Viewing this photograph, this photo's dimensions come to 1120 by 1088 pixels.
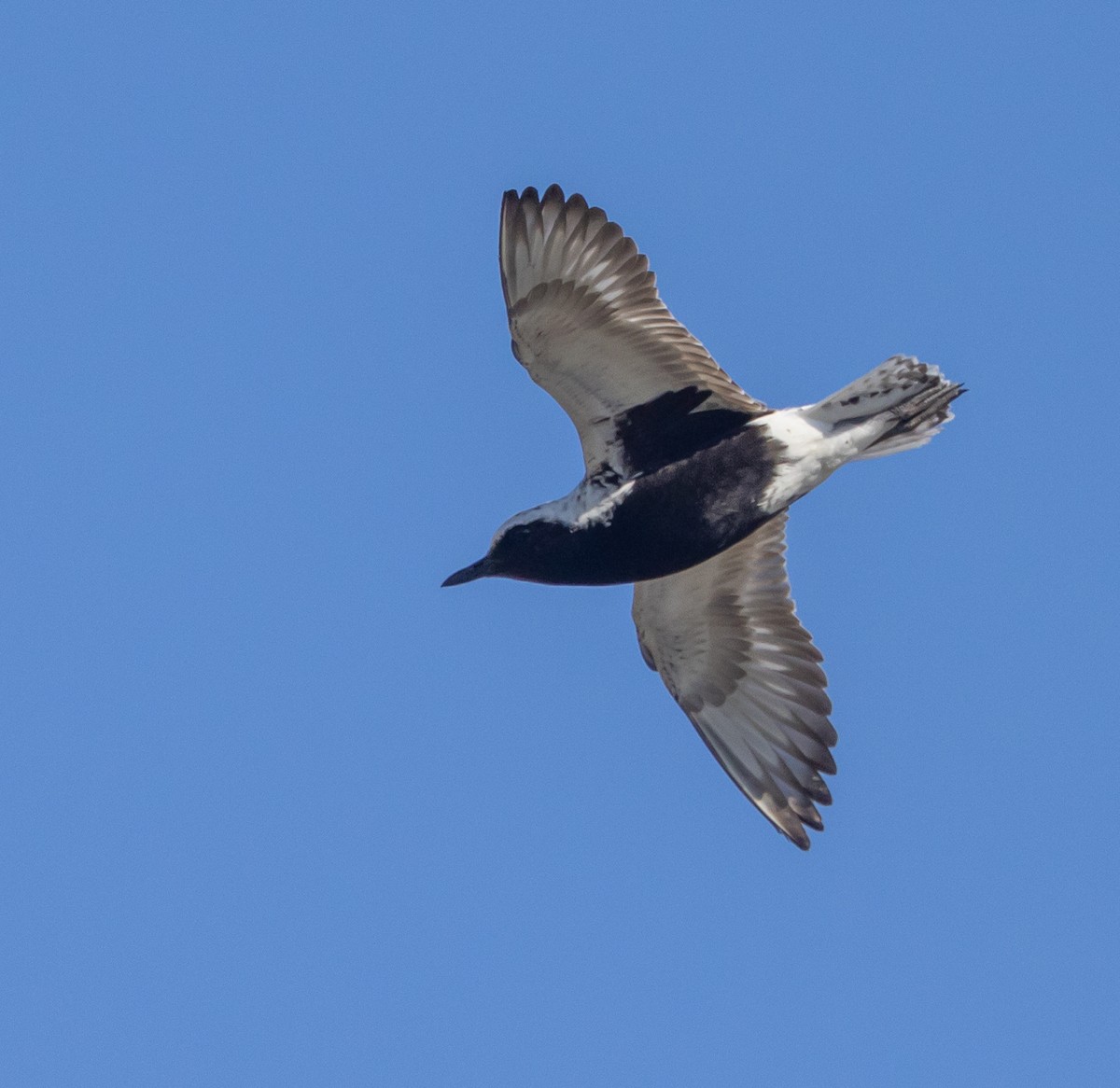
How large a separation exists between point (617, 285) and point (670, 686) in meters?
2.81

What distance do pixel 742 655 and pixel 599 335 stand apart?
2.50 meters

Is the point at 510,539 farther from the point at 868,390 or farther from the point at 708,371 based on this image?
the point at 868,390

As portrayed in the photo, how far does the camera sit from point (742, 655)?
1263 centimetres

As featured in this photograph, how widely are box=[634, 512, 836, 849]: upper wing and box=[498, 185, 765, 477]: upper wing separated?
3.97ft

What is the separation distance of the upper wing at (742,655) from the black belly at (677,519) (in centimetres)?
106

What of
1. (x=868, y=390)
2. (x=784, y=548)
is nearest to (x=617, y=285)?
(x=868, y=390)

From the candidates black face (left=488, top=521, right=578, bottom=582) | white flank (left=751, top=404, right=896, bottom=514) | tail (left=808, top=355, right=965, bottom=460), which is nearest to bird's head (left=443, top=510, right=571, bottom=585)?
→ black face (left=488, top=521, right=578, bottom=582)

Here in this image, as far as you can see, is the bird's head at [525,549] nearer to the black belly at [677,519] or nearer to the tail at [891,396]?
the black belly at [677,519]

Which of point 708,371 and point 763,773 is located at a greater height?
point 708,371

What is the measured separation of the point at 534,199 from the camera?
36.7 feet

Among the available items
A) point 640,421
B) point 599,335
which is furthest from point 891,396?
point 599,335

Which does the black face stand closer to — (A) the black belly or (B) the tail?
(A) the black belly

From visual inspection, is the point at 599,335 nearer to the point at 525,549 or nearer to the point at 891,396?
the point at 525,549

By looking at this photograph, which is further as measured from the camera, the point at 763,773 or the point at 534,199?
the point at 763,773
